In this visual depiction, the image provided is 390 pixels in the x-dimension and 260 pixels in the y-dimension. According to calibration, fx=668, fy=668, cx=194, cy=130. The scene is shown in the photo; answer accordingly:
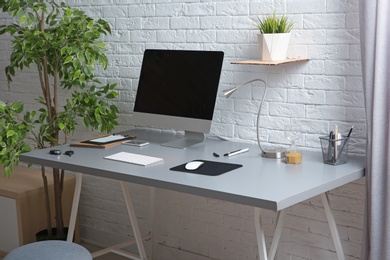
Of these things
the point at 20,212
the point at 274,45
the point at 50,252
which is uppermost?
the point at 274,45

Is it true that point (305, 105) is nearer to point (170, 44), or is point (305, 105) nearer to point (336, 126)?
point (336, 126)

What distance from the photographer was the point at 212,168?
2656 mm

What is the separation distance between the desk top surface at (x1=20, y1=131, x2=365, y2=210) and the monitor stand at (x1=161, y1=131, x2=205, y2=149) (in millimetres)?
32

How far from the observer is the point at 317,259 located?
3115 millimetres

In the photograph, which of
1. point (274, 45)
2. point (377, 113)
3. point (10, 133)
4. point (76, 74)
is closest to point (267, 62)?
point (274, 45)

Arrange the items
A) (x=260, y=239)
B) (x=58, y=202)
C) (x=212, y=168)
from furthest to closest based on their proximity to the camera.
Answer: (x=58, y=202) < (x=212, y=168) < (x=260, y=239)

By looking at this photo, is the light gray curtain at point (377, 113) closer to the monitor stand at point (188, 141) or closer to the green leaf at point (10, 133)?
the monitor stand at point (188, 141)

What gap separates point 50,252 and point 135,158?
56 cm

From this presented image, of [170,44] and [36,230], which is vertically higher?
[170,44]

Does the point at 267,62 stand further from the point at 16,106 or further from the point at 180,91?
the point at 16,106

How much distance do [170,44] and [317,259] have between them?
4.31 ft

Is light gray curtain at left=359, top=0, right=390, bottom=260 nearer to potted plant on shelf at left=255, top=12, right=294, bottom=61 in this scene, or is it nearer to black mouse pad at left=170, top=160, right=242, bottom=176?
potted plant on shelf at left=255, top=12, right=294, bottom=61

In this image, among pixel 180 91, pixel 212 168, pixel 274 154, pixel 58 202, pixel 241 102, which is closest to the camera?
pixel 212 168

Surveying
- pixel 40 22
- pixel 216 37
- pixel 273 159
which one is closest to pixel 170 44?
pixel 216 37
